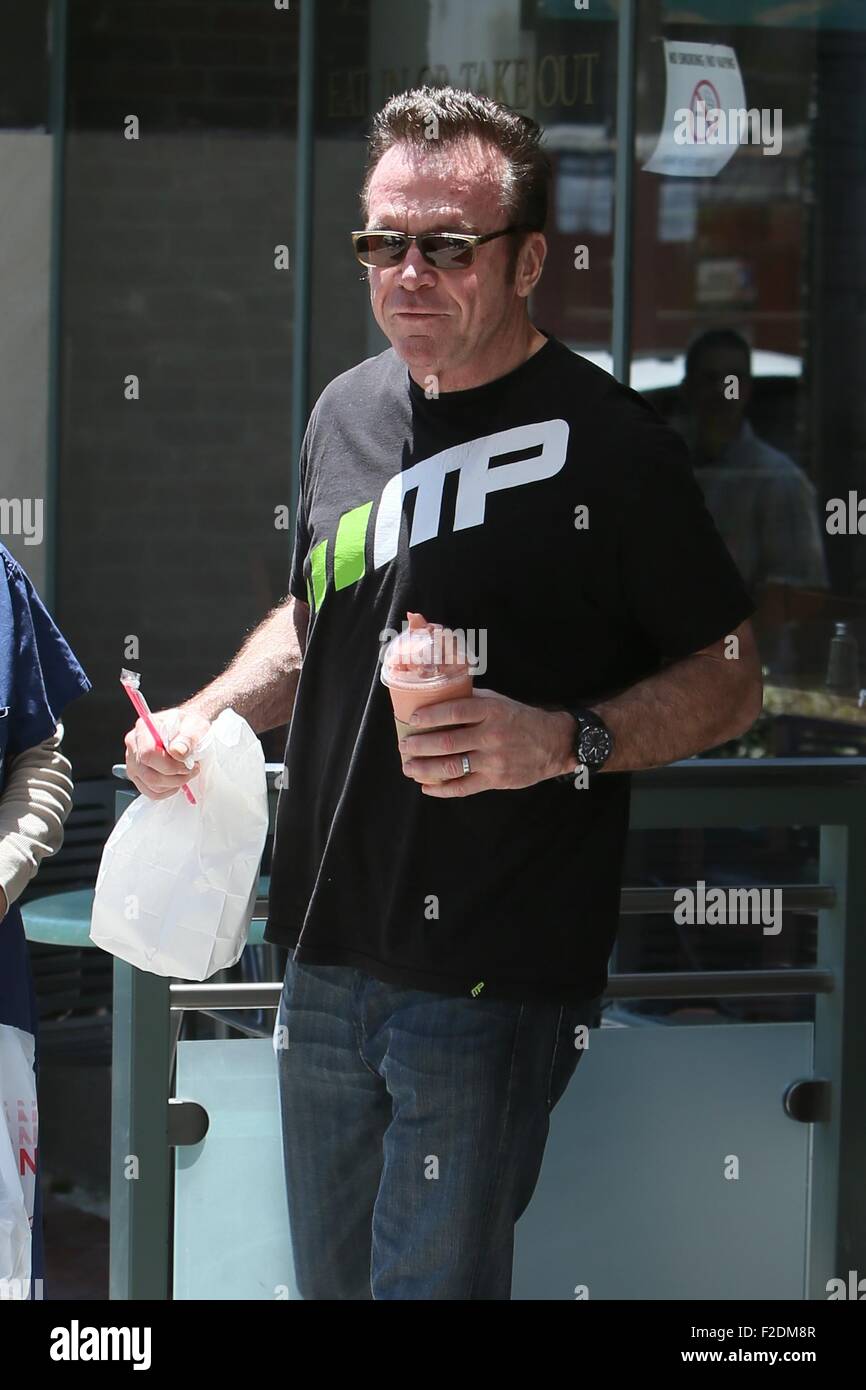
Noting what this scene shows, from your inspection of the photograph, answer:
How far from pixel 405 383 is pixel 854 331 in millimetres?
4562

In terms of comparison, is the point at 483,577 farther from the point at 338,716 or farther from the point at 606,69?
the point at 606,69

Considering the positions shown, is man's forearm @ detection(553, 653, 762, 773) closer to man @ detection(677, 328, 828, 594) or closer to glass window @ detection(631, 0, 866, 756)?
glass window @ detection(631, 0, 866, 756)

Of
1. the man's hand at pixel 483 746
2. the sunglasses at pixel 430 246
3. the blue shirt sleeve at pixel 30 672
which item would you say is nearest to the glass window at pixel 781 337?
the blue shirt sleeve at pixel 30 672

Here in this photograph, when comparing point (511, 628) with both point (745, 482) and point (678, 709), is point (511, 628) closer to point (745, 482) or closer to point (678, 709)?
point (678, 709)

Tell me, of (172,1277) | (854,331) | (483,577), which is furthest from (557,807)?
(854,331)

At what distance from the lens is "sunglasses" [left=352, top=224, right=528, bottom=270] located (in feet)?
6.97

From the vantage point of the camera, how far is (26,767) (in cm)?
259

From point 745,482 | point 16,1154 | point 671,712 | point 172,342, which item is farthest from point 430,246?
point 745,482

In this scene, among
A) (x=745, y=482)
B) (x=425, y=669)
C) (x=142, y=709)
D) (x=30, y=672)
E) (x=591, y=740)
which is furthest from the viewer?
(x=745, y=482)

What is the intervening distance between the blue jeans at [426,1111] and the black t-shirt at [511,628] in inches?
1.8

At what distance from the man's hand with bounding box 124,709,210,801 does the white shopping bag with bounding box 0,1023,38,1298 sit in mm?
470

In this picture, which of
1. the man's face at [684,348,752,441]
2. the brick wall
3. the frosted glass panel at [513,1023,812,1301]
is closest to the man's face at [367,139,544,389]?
the frosted glass panel at [513,1023,812,1301]

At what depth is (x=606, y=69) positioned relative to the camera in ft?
19.1

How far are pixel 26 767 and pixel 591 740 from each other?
97cm
